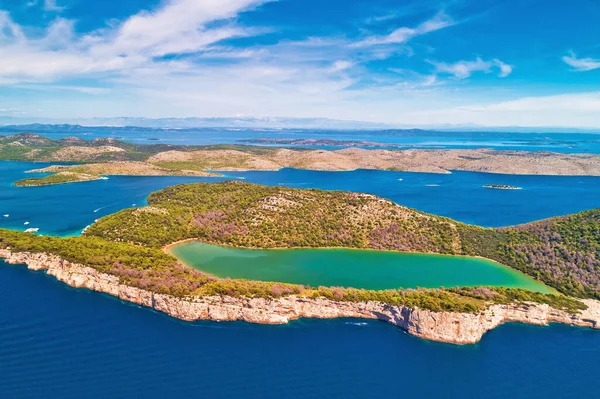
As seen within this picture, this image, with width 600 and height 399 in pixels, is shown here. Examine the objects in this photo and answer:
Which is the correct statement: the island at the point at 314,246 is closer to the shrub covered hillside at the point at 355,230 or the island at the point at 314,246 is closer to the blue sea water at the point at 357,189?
the shrub covered hillside at the point at 355,230

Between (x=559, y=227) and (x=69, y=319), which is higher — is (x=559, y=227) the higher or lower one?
the higher one

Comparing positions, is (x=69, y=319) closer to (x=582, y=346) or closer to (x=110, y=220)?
(x=110, y=220)

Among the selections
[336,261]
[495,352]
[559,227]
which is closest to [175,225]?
[336,261]

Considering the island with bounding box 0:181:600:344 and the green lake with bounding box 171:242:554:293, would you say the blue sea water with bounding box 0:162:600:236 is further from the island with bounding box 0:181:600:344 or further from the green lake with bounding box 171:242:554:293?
the green lake with bounding box 171:242:554:293

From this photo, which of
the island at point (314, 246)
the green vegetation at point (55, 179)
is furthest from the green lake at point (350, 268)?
the green vegetation at point (55, 179)

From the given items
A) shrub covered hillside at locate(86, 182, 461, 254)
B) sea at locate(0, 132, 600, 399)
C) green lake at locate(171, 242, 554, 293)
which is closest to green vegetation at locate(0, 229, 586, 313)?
sea at locate(0, 132, 600, 399)

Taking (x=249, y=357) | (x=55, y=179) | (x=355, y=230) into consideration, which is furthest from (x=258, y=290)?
(x=55, y=179)
